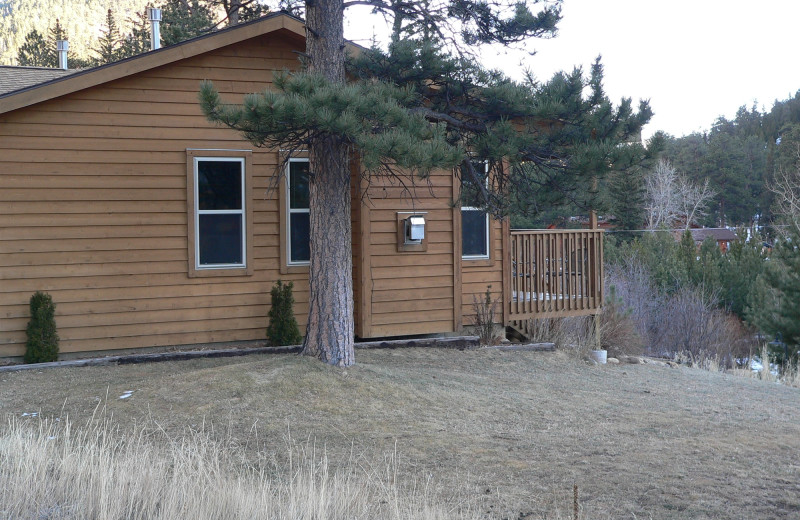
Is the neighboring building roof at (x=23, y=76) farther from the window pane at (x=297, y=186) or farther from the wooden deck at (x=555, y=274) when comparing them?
the wooden deck at (x=555, y=274)

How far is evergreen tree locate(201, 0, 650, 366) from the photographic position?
643 cm

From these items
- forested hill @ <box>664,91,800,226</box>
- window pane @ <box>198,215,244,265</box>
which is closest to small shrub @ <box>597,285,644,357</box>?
window pane @ <box>198,215,244,265</box>

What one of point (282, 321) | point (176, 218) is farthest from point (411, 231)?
point (176, 218)

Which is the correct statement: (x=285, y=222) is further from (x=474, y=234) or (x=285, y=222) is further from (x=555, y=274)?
(x=555, y=274)

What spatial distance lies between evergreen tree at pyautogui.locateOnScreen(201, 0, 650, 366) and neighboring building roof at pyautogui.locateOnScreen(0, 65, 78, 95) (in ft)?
17.8

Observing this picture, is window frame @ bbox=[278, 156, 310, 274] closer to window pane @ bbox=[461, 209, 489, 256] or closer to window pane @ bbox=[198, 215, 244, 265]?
window pane @ bbox=[198, 215, 244, 265]

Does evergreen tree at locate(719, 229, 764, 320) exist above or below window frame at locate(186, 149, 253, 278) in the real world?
below

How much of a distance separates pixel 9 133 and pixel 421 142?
5.23 meters

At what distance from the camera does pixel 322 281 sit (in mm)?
7500

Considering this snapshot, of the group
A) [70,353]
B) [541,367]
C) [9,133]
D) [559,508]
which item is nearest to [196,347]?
[70,353]

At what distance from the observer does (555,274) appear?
11.5 meters

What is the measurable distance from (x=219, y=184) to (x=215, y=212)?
0.36 meters

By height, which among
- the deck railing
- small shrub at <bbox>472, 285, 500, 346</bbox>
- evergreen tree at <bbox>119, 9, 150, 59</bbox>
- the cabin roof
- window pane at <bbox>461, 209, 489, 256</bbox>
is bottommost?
small shrub at <bbox>472, 285, 500, 346</bbox>

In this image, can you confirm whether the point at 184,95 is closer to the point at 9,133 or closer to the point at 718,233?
the point at 9,133
